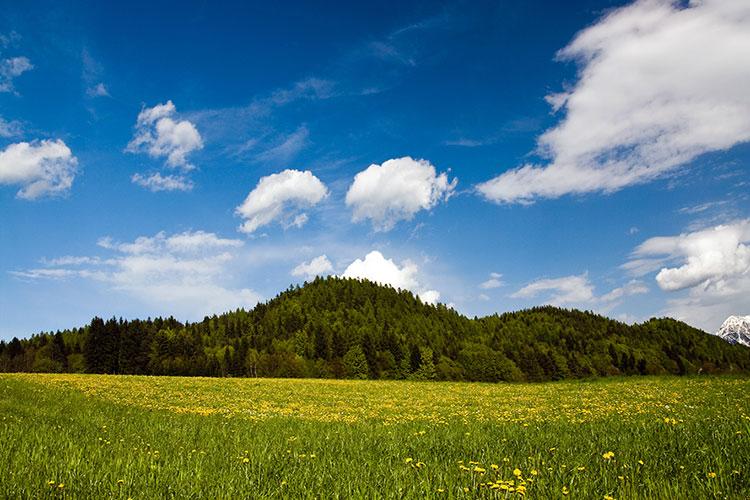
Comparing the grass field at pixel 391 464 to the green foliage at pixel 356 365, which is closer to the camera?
the grass field at pixel 391 464

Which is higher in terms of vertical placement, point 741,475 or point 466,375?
point 741,475

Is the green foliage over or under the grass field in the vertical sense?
under

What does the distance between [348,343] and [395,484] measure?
492ft

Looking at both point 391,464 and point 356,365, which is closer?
point 391,464

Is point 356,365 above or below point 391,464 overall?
below

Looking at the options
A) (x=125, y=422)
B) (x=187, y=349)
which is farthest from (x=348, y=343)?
(x=125, y=422)

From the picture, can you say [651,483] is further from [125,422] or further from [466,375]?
[466,375]

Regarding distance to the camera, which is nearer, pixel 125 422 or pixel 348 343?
pixel 125 422

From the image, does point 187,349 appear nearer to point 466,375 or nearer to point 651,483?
point 466,375

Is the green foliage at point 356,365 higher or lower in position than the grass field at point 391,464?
lower

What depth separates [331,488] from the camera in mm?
5836

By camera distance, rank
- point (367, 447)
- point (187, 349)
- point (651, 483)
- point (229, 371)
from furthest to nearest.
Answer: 1. point (187, 349)
2. point (229, 371)
3. point (367, 447)
4. point (651, 483)

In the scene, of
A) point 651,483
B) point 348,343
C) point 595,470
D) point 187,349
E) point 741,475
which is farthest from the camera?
point 348,343

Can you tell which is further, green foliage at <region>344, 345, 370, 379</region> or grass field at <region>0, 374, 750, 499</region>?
green foliage at <region>344, 345, 370, 379</region>
